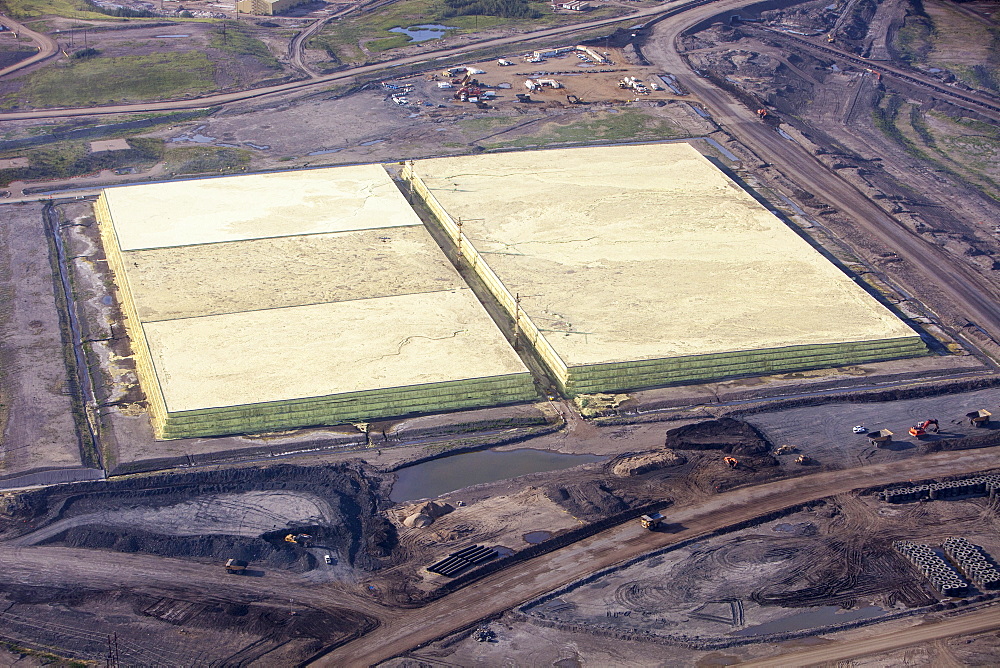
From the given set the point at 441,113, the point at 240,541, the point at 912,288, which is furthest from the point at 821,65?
the point at 240,541

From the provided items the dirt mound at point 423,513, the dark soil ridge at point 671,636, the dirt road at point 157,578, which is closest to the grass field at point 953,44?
the dark soil ridge at point 671,636

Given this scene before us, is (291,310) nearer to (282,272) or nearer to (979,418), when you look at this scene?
(282,272)

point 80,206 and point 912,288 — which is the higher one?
point 912,288

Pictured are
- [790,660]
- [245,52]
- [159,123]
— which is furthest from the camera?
[245,52]

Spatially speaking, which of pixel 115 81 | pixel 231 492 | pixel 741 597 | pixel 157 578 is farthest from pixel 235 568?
pixel 115 81

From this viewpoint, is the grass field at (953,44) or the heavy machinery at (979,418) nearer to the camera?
the heavy machinery at (979,418)

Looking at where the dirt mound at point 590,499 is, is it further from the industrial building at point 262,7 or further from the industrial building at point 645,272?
the industrial building at point 262,7

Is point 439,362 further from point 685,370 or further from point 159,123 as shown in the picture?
point 159,123
